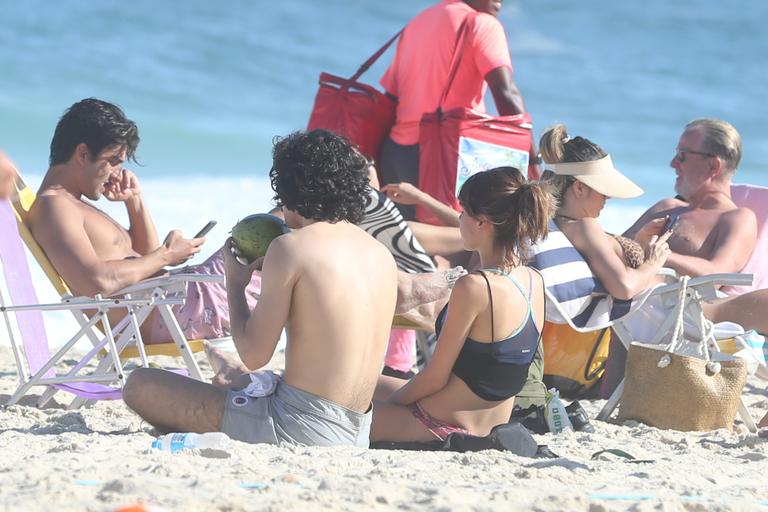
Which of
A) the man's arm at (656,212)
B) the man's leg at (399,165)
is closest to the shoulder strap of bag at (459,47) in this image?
the man's leg at (399,165)

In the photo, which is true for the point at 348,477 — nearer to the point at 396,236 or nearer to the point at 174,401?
the point at 174,401

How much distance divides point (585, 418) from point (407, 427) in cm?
90

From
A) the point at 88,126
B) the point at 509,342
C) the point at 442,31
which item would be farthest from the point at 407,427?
the point at 442,31

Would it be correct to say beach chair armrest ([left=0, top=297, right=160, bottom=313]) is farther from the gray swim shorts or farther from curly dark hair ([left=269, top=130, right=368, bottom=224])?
curly dark hair ([left=269, top=130, right=368, bottom=224])

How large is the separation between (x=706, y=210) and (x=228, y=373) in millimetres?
2717

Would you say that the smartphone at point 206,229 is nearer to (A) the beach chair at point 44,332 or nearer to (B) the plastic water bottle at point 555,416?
(A) the beach chair at point 44,332

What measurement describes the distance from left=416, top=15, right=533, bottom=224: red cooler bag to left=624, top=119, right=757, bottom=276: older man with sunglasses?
2.75 ft

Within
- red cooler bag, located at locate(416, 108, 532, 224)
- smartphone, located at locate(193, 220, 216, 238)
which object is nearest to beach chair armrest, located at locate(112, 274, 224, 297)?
smartphone, located at locate(193, 220, 216, 238)

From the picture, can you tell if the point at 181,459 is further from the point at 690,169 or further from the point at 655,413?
the point at 690,169

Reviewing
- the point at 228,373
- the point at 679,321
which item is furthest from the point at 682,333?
the point at 228,373

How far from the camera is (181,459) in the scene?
2.54 meters

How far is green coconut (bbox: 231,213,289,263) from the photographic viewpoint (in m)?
3.01

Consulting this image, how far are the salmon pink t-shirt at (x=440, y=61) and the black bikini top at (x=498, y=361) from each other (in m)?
2.67

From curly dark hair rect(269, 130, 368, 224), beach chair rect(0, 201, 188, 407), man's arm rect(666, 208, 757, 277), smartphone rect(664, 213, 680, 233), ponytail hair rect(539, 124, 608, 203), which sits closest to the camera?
curly dark hair rect(269, 130, 368, 224)
